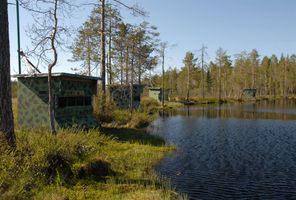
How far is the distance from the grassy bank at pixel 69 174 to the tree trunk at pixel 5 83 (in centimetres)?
74

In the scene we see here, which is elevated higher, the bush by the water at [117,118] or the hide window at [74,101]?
the hide window at [74,101]

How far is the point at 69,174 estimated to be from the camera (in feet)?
37.3

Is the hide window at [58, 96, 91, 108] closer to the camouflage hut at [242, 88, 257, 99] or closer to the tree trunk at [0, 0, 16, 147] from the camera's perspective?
the tree trunk at [0, 0, 16, 147]

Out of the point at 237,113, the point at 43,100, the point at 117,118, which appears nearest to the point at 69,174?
the point at 43,100

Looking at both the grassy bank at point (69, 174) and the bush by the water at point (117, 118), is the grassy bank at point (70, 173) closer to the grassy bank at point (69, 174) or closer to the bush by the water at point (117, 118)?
the grassy bank at point (69, 174)

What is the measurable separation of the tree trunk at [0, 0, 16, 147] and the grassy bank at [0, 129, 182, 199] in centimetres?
74

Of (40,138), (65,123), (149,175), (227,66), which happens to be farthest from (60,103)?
(227,66)

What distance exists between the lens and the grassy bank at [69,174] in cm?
870

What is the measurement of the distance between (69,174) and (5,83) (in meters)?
3.97

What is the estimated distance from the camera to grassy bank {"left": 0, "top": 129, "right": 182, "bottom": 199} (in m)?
8.70

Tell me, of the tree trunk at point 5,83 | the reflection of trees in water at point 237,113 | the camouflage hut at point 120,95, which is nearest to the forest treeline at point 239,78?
the reflection of trees in water at point 237,113

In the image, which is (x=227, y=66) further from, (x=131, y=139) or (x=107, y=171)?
(x=107, y=171)

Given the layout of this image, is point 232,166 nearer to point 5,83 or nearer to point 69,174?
point 69,174

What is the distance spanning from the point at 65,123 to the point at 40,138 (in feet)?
24.4
